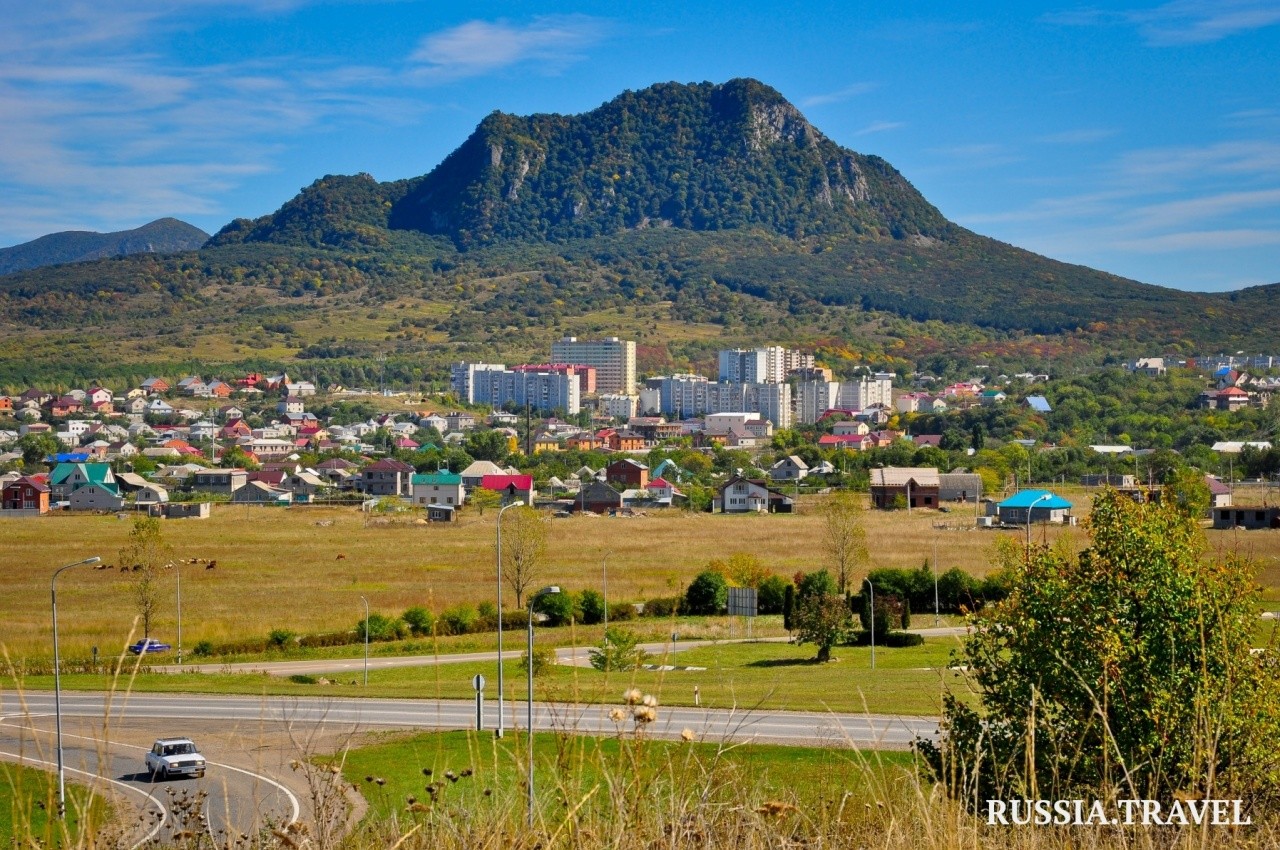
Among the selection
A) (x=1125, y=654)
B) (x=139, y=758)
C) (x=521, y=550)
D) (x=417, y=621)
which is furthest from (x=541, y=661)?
(x=1125, y=654)

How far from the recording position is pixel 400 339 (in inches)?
6432

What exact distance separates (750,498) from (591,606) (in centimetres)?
3504

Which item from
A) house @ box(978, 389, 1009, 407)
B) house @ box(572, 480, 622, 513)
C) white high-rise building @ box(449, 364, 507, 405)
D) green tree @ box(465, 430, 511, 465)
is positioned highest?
white high-rise building @ box(449, 364, 507, 405)

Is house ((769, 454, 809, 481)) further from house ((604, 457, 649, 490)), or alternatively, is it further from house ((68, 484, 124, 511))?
house ((68, 484, 124, 511))

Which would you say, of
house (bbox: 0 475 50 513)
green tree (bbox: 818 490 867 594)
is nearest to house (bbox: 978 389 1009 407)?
house (bbox: 0 475 50 513)

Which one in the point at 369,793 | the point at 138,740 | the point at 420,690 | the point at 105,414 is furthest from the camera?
the point at 105,414

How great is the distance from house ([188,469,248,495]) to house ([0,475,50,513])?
36.4 ft

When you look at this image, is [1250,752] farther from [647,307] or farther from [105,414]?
[647,307]

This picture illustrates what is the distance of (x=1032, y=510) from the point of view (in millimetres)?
56812

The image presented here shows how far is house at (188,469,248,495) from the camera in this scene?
78.9 meters

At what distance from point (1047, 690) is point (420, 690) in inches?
637

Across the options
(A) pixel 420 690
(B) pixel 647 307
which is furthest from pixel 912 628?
(B) pixel 647 307

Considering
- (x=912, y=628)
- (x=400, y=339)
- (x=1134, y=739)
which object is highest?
(x=400, y=339)

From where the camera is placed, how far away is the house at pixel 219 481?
259 feet
